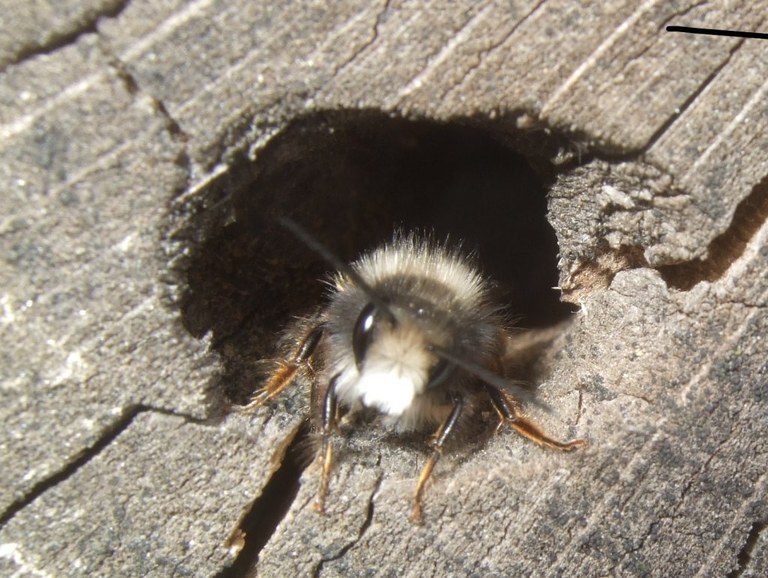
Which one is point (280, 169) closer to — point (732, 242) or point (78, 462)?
point (78, 462)

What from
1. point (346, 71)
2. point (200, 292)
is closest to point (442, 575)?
point (200, 292)

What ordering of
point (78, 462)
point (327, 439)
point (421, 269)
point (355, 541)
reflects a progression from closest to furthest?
point (78, 462) < point (355, 541) < point (327, 439) < point (421, 269)

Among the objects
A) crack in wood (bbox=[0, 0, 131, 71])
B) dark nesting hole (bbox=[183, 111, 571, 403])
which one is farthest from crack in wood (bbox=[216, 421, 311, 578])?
crack in wood (bbox=[0, 0, 131, 71])

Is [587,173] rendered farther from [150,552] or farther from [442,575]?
[150,552]

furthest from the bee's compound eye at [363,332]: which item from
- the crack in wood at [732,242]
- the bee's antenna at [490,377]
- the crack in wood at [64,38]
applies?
the crack in wood at [64,38]

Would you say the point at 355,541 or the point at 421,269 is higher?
the point at 421,269

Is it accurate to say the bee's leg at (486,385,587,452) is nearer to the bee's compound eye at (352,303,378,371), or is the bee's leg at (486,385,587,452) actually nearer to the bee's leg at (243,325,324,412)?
the bee's compound eye at (352,303,378,371)

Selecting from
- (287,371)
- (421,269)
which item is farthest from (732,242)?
(287,371)
